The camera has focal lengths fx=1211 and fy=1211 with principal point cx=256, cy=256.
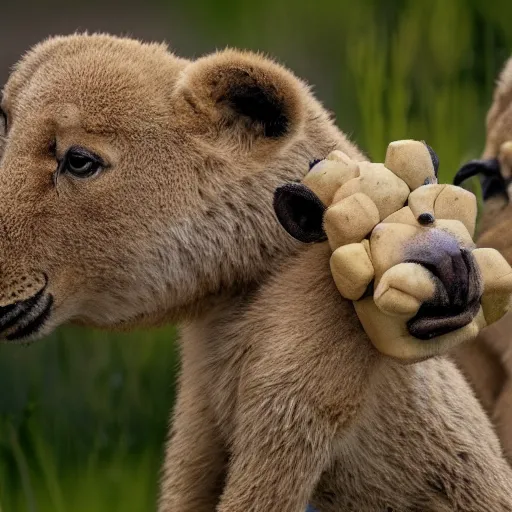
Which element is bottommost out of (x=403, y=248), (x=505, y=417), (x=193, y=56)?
(x=505, y=417)

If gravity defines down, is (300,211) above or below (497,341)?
above

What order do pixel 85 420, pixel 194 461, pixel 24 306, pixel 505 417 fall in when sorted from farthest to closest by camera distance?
pixel 85 420 < pixel 505 417 < pixel 194 461 < pixel 24 306

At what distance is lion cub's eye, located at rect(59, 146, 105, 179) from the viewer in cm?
132

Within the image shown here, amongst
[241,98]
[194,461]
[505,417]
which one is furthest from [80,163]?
[505,417]

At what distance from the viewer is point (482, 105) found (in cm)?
240

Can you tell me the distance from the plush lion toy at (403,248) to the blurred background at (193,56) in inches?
16.3

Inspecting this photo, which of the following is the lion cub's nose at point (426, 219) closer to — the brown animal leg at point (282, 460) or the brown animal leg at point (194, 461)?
the brown animal leg at point (282, 460)

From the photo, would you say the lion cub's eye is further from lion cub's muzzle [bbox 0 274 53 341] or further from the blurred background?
the blurred background

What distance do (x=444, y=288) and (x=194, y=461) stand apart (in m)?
0.40

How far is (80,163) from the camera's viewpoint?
1.32 metres

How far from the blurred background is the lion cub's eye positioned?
461 millimetres

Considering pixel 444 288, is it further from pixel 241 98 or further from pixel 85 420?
pixel 85 420

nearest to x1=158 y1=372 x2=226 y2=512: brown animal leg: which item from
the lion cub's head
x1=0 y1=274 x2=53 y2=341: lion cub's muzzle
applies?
the lion cub's head

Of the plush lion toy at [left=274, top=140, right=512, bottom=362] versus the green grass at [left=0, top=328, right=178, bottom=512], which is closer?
the plush lion toy at [left=274, top=140, right=512, bottom=362]
